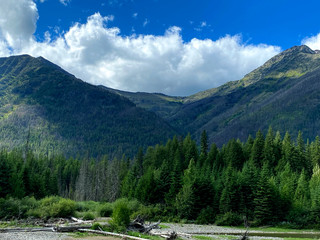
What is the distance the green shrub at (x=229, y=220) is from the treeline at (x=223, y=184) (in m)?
0.16

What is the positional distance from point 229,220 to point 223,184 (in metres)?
11.0

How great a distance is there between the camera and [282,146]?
104 metres

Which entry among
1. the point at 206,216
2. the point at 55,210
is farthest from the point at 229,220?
the point at 55,210

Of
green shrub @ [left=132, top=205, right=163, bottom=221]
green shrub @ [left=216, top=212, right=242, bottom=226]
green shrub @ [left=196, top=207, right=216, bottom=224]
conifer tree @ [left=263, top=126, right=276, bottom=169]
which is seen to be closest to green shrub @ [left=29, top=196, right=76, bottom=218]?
green shrub @ [left=132, top=205, right=163, bottom=221]

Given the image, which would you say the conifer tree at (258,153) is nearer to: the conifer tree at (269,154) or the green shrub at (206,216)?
the conifer tree at (269,154)

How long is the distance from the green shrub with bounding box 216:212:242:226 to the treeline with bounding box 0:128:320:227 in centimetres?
16

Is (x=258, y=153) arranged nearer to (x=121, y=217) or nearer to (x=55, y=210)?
(x=55, y=210)

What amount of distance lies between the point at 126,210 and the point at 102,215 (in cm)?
4046

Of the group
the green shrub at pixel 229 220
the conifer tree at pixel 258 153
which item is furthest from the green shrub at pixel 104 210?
the conifer tree at pixel 258 153

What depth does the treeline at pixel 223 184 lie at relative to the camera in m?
73.6

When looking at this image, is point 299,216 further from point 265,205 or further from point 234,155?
point 234,155

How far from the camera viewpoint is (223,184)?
80.7 meters

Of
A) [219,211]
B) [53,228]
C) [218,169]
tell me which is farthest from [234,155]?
[53,228]

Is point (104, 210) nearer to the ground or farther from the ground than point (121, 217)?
nearer to the ground
